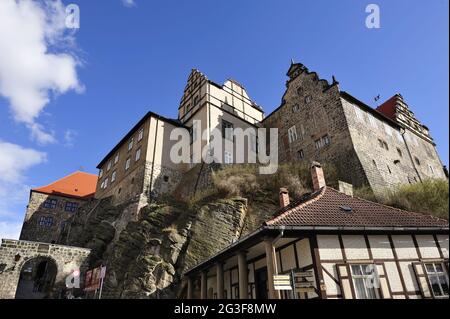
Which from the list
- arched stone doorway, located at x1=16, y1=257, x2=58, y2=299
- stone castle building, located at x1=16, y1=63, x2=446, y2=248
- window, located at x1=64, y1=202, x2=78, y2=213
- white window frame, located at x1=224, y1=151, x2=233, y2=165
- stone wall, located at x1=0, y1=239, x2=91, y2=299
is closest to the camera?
stone wall, located at x1=0, y1=239, x2=91, y2=299

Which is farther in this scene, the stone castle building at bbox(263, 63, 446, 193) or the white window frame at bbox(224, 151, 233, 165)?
the white window frame at bbox(224, 151, 233, 165)

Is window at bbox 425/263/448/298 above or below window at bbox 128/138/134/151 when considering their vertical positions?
below

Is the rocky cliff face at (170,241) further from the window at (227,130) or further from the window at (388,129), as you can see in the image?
the window at (388,129)

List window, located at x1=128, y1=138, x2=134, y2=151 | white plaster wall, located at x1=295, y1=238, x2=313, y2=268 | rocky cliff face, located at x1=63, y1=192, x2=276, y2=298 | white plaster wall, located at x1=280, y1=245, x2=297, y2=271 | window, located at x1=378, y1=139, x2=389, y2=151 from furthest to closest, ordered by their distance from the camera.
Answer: window, located at x1=128, y1=138, x2=134, y2=151 → window, located at x1=378, y1=139, x2=389, y2=151 → rocky cliff face, located at x1=63, y1=192, x2=276, y2=298 → white plaster wall, located at x1=280, y1=245, x2=297, y2=271 → white plaster wall, located at x1=295, y1=238, x2=313, y2=268

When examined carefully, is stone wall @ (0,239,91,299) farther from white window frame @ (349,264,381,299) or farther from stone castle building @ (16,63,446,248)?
white window frame @ (349,264,381,299)

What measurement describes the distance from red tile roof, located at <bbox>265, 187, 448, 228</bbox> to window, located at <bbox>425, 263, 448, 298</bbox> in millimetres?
1282

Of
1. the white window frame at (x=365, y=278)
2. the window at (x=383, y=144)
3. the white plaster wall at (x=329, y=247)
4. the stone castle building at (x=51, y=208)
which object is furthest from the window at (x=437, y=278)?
the stone castle building at (x=51, y=208)

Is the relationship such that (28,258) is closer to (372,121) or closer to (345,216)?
(345,216)

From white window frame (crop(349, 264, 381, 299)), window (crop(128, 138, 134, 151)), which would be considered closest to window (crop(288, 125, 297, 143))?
window (crop(128, 138, 134, 151))

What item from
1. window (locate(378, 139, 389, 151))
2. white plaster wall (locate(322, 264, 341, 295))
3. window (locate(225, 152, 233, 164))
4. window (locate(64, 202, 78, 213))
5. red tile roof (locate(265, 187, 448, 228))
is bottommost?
white plaster wall (locate(322, 264, 341, 295))

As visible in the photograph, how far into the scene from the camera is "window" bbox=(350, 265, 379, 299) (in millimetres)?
8961

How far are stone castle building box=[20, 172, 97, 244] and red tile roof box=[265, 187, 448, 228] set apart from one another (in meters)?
Result: 29.4

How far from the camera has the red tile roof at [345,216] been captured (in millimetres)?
9680
